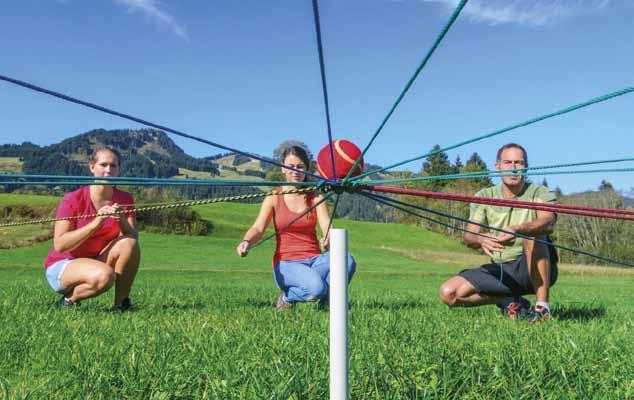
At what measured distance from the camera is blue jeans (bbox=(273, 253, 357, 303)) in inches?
205

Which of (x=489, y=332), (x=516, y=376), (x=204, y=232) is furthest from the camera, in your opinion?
(x=204, y=232)

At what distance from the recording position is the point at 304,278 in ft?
17.2

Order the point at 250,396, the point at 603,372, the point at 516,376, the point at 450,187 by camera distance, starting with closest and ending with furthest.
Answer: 1. the point at 250,396
2. the point at 516,376
3. the point at 603,372
4. the point at 450,187

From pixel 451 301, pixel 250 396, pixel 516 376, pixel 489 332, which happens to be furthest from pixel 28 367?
pixel 451 301

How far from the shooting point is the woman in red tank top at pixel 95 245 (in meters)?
4.95

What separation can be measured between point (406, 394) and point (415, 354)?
60 cm

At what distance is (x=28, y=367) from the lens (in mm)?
2863

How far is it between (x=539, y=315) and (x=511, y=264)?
52 cm

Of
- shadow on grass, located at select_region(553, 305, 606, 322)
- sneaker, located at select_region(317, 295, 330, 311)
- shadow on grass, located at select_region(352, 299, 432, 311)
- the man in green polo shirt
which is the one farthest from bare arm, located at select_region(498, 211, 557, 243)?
shadow on grass, located at select_region(352, 299, 432, 311)

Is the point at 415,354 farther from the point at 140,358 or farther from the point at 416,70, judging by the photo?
the point at 416,70

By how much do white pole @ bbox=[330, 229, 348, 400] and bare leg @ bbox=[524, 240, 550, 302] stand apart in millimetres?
3775

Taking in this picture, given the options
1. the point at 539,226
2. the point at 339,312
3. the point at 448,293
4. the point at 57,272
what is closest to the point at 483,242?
the point at 539,226

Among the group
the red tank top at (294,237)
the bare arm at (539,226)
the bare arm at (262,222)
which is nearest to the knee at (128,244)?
the bare arm at (262,222)

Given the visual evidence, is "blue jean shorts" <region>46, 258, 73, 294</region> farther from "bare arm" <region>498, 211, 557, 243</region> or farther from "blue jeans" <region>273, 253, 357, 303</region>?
"bare arm" <region>498, 211, 557, 243</region>
